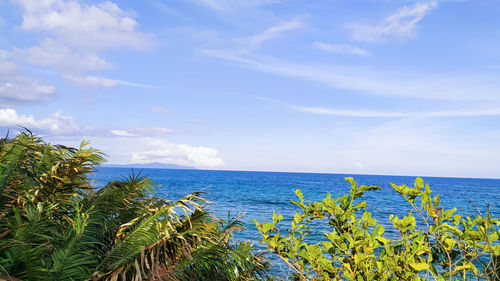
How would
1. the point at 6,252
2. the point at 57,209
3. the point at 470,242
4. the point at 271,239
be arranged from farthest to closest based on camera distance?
the point at 57,209, the point at 6,252, the point at 271,239, the point at 470,242

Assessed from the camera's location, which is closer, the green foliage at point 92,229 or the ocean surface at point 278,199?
the green foliage at point 92,229

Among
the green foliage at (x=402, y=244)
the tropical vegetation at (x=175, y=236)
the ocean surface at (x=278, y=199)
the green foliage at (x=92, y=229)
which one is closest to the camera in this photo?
the green foliage at (x=402, y=244)

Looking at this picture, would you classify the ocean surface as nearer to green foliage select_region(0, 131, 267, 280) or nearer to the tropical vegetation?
the tropical vegetation

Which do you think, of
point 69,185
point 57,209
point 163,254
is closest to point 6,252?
point 57,209

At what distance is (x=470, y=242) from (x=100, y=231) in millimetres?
4334

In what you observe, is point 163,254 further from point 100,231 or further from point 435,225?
point 435,225

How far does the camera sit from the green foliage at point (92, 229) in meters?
3.90

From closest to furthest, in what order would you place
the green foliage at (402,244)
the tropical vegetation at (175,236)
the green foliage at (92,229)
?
the green foliage at (402,244) → the tropical vegetation at (175,236) → the green foliage at (92,229)

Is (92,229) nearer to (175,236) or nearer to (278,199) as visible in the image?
(175,236)

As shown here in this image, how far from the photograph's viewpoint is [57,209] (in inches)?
193

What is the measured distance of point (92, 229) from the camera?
4.93 m

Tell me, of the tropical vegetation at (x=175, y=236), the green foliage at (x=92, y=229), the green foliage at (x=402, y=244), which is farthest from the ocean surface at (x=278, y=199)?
the green foliage at (x=92, y=229)

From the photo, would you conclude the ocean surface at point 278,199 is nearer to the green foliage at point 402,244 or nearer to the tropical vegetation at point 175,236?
the green foliage at point 402,244

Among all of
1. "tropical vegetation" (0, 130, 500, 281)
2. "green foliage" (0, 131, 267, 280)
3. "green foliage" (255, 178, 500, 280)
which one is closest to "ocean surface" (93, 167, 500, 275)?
"green foliage" (255, 178, 500, 280)
